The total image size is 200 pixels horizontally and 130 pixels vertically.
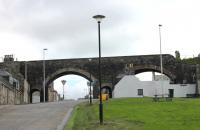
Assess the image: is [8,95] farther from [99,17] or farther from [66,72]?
[99,17]

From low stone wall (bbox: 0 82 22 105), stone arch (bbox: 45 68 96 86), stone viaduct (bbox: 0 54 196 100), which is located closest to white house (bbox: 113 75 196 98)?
stone viaduct (bbox: 0 54 196 100)

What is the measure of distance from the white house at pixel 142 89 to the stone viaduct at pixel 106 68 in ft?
22.3

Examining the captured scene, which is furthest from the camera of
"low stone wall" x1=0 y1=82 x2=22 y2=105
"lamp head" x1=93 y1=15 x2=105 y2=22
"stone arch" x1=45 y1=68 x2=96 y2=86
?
"stone arch" x1=45 y1=68 x2=96 y2=86

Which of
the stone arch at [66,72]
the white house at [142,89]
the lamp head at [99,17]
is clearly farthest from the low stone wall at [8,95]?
the lamp head at [99,17]

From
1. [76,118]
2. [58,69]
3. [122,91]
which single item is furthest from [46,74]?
[76,118]

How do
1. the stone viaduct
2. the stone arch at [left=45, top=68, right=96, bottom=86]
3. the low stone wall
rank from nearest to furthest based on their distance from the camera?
the low stone wall → the stone viaduct → the stone arch at [left=45, top=68, right=96, bottom=86]

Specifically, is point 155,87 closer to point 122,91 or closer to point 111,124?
point 122,91

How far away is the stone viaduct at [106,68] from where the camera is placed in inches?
3241

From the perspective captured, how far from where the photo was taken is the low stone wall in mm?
59131

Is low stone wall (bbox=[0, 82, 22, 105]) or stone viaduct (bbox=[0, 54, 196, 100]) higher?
stone viaduct (bbox=[0, 54, 196, 100])

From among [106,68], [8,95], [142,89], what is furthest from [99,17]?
[106,68]

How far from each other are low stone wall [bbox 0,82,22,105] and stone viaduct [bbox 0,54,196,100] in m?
7.54

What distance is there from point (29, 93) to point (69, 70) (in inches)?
324

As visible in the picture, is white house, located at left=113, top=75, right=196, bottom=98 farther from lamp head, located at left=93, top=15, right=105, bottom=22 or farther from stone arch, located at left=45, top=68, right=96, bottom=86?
lamp head, located at left=93, top=15, right=105, bottom=22
